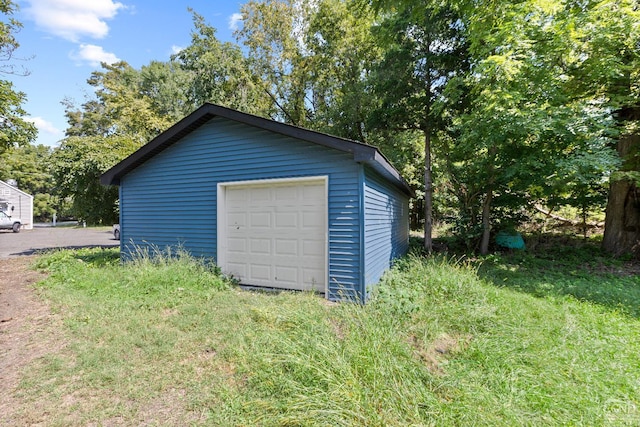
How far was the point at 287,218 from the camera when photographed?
18.1 feet

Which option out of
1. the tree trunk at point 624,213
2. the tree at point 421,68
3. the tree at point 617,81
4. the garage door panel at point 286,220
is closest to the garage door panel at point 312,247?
the garage door panel at point 286,220

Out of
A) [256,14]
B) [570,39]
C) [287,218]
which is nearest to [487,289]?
[287,218]

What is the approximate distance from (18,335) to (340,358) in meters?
4.34

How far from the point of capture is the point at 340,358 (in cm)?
258

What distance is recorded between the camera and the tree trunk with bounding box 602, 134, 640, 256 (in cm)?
767

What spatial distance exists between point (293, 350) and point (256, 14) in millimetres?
17787

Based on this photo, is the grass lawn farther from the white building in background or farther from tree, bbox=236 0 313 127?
the white building in background

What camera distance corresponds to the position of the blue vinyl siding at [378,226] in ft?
16.0

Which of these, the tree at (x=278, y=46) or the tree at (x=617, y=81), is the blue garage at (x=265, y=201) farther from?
the tree at (x=278, y=46)

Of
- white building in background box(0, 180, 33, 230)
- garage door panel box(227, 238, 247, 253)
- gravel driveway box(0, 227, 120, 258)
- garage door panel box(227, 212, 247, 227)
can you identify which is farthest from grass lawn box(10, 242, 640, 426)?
white building in background box(0, 180, 33, 230)

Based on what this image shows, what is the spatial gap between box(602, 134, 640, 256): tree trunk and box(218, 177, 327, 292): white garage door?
336 inches

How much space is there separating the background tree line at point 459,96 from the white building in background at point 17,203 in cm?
1592

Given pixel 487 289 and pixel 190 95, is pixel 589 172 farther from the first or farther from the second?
pixel 190 95

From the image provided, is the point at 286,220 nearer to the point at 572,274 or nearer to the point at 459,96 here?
the point at 459,96
